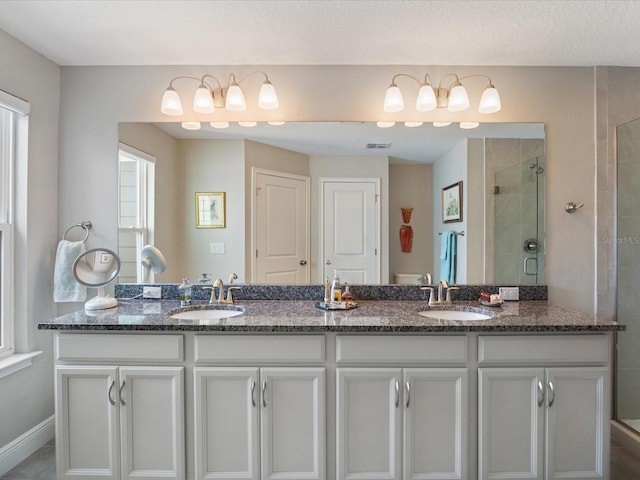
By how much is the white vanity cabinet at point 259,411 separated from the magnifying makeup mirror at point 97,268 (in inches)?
33.5

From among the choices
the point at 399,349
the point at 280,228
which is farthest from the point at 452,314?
the point at 280,228

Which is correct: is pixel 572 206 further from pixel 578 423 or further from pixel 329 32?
pixel 329 32

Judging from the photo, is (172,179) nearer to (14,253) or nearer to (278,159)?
(278,159)

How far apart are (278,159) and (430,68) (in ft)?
3.62

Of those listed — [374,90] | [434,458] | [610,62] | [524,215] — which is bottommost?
[434,458]

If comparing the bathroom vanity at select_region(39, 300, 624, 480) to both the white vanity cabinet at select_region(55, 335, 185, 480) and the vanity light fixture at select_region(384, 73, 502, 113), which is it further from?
the vanity light fixture at select_region(384, 73, 502, 113)

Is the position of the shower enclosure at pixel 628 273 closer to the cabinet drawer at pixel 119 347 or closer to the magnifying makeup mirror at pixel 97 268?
the cabinet drawer at pixel 119 347

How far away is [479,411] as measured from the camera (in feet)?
5.23

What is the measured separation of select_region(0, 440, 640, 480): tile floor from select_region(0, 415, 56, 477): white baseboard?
0.09 ft

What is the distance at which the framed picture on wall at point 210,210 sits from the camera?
7.27 feet

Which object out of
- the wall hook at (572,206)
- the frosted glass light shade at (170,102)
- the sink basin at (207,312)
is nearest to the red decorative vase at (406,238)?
the wall hook at (572,206)

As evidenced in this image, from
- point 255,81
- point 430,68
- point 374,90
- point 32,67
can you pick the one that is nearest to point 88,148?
point 32,67

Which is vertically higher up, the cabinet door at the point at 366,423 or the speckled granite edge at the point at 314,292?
the speckled granite edge at the point at 314,292

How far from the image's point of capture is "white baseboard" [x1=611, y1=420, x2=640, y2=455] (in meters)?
2.03
